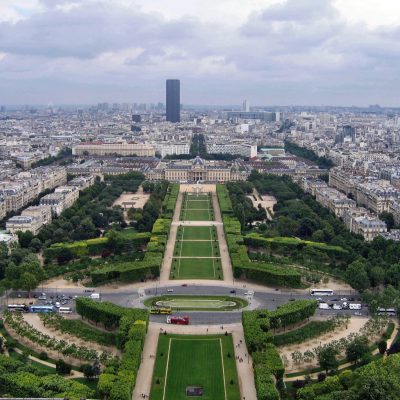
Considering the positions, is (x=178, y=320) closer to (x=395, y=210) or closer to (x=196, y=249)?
(x=196, y=249)

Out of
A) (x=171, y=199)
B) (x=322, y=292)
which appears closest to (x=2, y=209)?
(x=171, y=199)

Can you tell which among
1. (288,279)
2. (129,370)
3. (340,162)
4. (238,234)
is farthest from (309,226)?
(340,162)

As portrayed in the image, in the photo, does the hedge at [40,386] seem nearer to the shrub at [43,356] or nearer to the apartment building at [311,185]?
the shrub at [43,356]

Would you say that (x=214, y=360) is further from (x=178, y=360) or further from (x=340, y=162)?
(x=340, y=162)

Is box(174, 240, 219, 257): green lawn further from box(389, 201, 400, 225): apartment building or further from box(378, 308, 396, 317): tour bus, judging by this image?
box(389, 201, 400, 225): apartment building

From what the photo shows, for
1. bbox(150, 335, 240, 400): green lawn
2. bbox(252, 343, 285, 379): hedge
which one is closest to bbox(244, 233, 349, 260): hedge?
bbox(150, 335, 240, 400): green lawn
